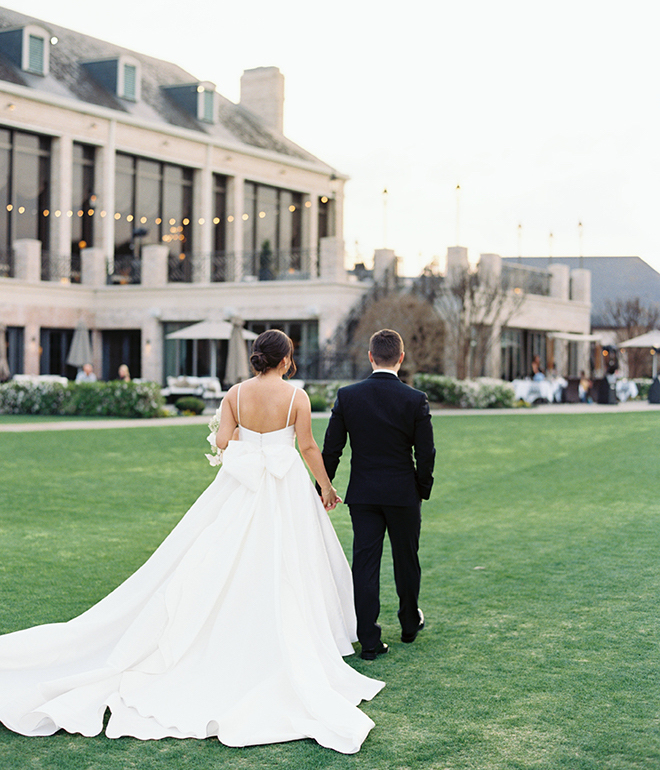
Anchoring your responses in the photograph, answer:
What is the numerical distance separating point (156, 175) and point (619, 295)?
139ft

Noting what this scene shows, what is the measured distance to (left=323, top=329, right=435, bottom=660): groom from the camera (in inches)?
214

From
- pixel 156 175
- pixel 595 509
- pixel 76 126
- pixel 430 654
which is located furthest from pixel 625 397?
pixel 430 654

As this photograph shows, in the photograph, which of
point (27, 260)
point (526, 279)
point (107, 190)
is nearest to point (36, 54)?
point (107, 190)

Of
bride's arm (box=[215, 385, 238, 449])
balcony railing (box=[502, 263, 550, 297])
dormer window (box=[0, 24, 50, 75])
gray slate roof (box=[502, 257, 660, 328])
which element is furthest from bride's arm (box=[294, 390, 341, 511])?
gray slate roof (box=[502, 257, 660, 328])

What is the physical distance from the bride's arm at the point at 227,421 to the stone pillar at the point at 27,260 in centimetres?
2944

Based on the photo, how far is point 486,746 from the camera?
4152mm

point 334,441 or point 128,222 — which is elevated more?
point 128,222

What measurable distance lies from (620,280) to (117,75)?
148 feet

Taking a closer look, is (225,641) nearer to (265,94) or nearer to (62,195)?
(62,195)

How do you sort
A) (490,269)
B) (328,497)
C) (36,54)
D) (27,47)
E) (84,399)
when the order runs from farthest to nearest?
(36,54) → (27,47) → (490,269) → (84,399) → (328,497)

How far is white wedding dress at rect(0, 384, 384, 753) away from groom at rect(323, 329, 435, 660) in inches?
9.9

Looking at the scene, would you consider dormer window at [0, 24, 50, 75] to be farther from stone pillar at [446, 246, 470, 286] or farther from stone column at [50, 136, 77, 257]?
stone pillar at [446, 246, 470, 286]

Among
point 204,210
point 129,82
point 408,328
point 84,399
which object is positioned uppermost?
point 129,82

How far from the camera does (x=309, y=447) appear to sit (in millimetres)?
5203
